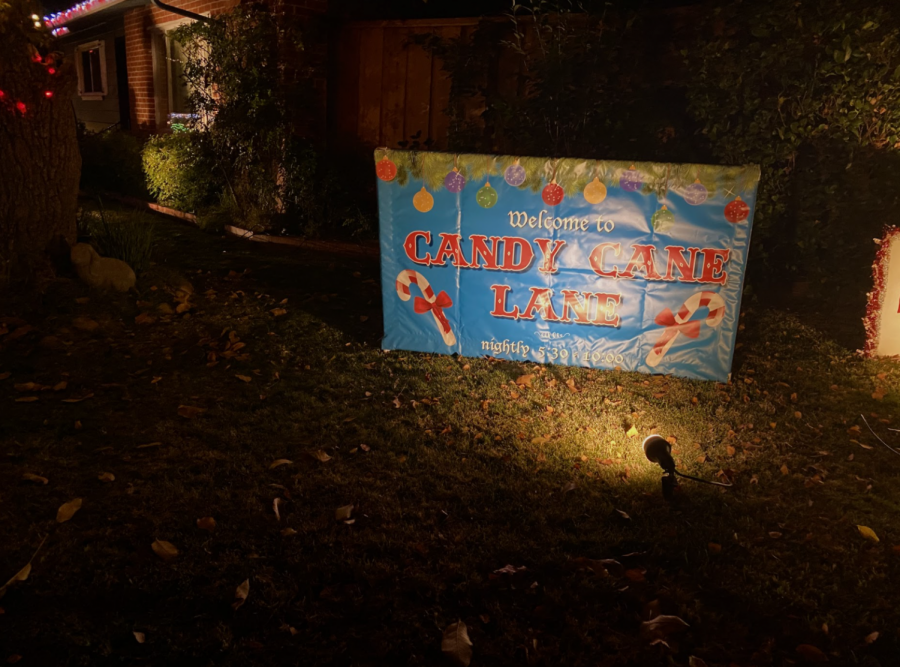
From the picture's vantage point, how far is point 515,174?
14.1 ft

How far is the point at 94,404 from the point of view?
403 centimetres

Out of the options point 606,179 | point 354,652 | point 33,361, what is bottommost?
point 354,652

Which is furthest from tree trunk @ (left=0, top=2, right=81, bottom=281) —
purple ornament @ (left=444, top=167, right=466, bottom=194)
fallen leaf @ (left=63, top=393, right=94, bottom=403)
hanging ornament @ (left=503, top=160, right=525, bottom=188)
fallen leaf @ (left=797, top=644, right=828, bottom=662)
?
fallen leaf @ (left=797, top=644, right=828, bottom=662)

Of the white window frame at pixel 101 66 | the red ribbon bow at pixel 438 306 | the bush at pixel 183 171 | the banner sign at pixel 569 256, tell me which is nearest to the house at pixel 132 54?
the white window frame at pixel 101 66

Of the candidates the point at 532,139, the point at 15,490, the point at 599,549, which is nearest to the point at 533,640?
the point at 599,549

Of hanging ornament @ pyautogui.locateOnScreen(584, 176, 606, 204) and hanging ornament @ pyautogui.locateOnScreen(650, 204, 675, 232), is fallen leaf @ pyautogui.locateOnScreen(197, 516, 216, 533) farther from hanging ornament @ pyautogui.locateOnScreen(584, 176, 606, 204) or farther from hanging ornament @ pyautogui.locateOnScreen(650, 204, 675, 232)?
hanging ornament @ pyautogui.locateOnScreen(650, 204, 675, 232)

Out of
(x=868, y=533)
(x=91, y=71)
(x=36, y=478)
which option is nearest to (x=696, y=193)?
(x=868, y=533)

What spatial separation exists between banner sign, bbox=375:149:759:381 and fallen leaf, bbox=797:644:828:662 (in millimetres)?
2348

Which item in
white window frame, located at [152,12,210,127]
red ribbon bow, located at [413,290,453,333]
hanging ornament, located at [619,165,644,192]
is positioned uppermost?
white window frame, located at [152,12,210,127]

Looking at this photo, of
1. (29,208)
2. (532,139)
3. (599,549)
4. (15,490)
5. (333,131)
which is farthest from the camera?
(333,131)

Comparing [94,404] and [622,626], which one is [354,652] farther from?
[94,404]

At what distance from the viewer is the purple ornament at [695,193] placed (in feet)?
13.4

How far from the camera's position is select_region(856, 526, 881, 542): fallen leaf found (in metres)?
3.01

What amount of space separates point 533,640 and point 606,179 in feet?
9.44
